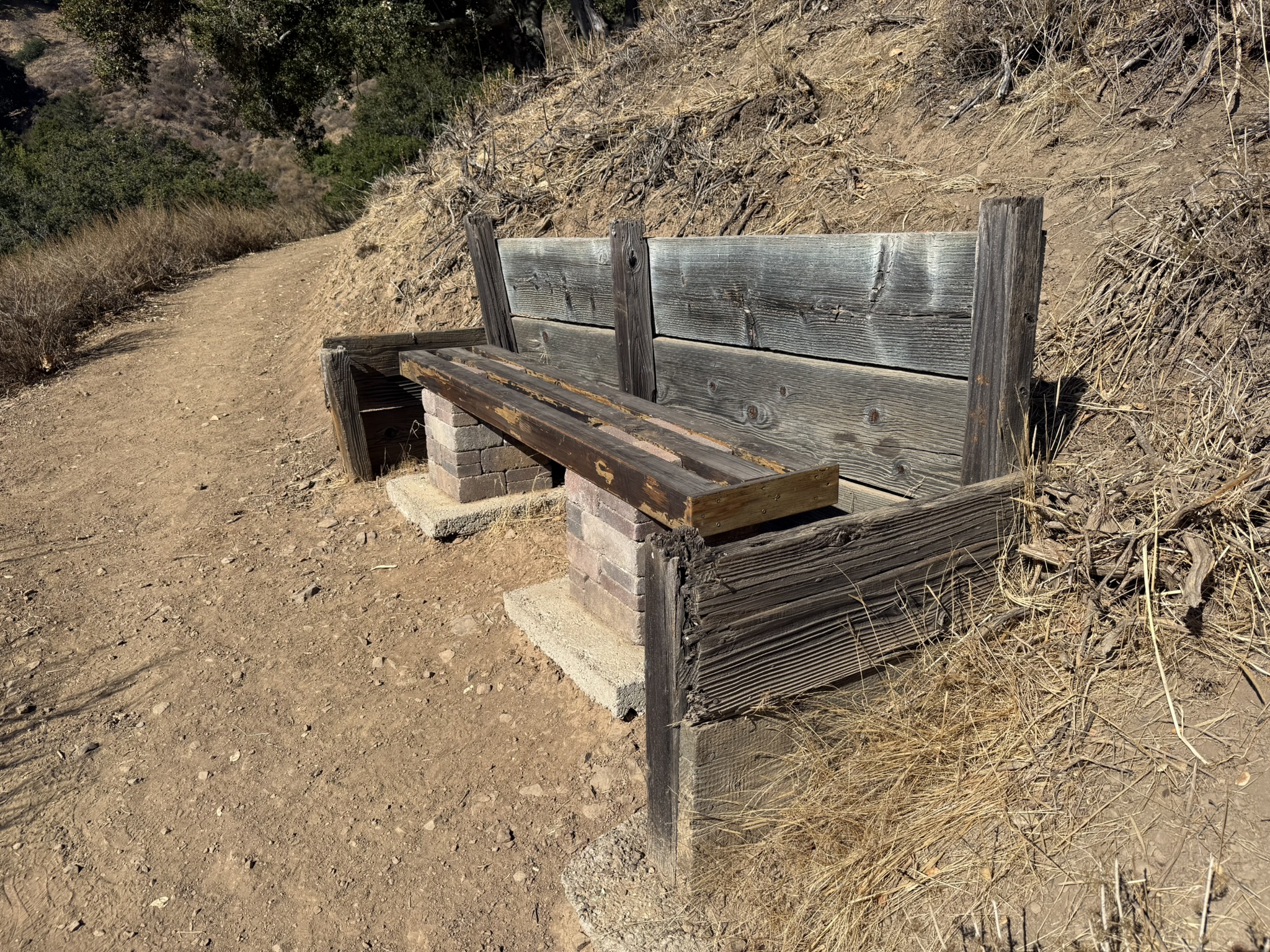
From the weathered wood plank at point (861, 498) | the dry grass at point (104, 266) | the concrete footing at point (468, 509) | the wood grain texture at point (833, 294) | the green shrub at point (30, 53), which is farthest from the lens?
the green shrub at point (30, 53)

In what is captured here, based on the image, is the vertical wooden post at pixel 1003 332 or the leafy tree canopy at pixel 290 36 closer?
the vertical wooden post at pixel 1003 332

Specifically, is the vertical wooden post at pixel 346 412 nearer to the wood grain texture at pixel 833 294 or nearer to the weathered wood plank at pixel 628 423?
the weathered wood plank at pixel 628 423

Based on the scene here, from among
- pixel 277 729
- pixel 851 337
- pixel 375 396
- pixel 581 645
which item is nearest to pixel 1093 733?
pixel 851 337

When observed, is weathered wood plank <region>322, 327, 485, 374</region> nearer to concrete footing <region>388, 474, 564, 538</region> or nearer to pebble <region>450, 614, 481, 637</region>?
concrete footing <region>388, 474, 564, 538</region>

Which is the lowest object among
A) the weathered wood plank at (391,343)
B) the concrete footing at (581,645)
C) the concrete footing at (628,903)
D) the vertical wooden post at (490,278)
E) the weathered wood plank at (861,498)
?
the concrete footing at (628,903)

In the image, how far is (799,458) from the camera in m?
2.53

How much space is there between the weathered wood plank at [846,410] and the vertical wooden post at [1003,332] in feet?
0.26

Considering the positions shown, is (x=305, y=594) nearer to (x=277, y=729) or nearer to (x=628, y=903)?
(x=277, y=729)

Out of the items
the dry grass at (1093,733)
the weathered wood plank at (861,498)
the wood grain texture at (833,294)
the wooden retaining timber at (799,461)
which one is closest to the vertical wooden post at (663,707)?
the wooden retaining timber at (799,461)

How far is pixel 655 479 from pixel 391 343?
3.14 meters

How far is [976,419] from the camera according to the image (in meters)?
2.27

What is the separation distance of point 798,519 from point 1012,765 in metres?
1.08

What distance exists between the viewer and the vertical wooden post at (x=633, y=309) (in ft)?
11.4

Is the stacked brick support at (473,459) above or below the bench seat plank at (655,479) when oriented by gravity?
below
